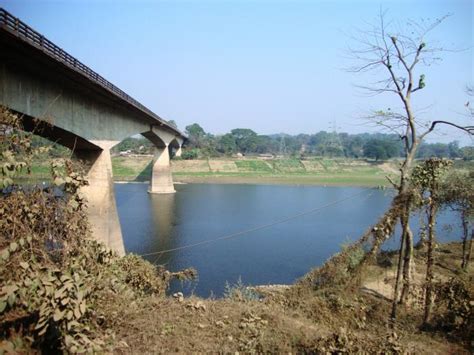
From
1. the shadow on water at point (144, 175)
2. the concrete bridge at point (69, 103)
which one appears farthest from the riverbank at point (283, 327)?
the shadow on water at point (144, 175)

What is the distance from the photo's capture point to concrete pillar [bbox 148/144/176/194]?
44.8 metres

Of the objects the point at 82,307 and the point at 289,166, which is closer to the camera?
the point at 82,307

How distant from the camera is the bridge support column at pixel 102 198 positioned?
17531 millimetres

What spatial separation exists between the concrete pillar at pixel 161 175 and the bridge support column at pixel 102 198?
83.7 feet

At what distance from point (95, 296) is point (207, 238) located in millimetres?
17971

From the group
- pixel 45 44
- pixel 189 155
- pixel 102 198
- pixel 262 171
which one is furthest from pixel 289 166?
pixel 45 44

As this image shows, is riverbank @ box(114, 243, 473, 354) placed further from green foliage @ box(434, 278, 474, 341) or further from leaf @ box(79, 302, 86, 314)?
leaf @ box(79, 302, 86, 314)

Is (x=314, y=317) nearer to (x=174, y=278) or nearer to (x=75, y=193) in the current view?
(x=75, y=193)

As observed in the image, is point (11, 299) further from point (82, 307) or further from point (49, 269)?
point (82, 307)

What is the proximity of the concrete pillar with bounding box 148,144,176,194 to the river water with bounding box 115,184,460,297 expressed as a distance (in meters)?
1.84

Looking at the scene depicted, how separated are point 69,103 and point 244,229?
1505 cm

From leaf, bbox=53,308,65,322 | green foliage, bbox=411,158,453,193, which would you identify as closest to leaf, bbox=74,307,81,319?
leaf, bbox=53,308,65,322

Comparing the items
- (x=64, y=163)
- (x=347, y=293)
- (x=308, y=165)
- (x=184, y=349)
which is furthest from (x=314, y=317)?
(x=308, y=165)

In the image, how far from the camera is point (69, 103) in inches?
599
